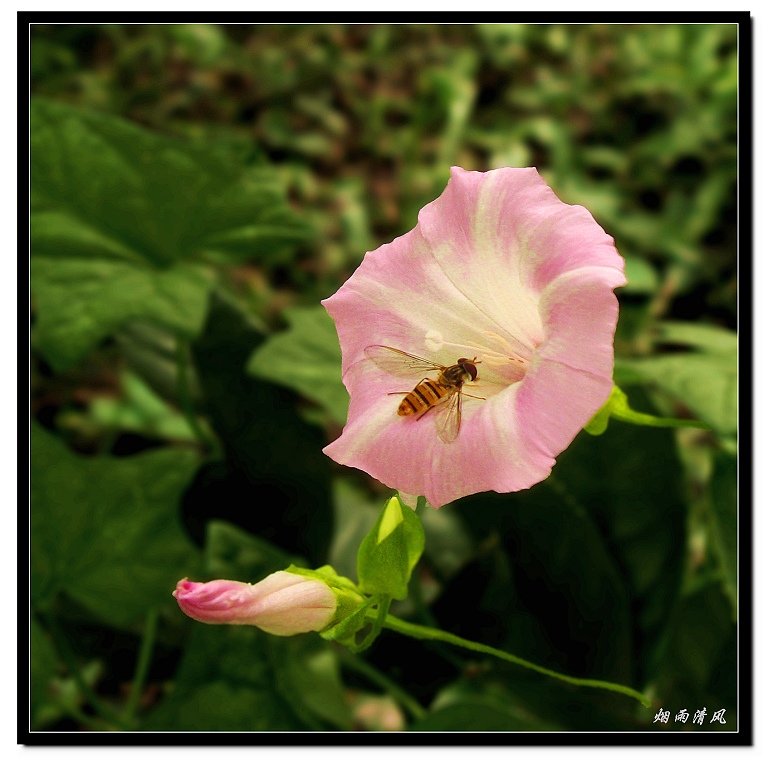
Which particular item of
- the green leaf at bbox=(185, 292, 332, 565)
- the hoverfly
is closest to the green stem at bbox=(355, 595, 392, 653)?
the hoverfly

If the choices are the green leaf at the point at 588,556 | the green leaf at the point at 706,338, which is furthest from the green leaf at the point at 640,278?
the green leaf at the point at 588,556

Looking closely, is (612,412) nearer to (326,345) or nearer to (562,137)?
(326,345)

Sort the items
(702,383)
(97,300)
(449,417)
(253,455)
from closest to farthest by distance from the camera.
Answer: (449,417) → (702,383) → (97,300) → (253,455)

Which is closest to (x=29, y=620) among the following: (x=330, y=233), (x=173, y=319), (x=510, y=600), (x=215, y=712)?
(x=215, y=712)

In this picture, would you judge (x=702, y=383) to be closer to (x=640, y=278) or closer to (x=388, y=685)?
(x=388, y=685)

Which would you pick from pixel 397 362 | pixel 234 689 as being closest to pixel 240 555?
pixel 234 689

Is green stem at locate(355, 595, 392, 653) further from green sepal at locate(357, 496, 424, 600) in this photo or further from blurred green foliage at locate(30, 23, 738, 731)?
blurred green foliage at locate(30, 23, 738, 731)

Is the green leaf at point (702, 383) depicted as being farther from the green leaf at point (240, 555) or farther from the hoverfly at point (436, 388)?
the green leaf at point (240, 555)
